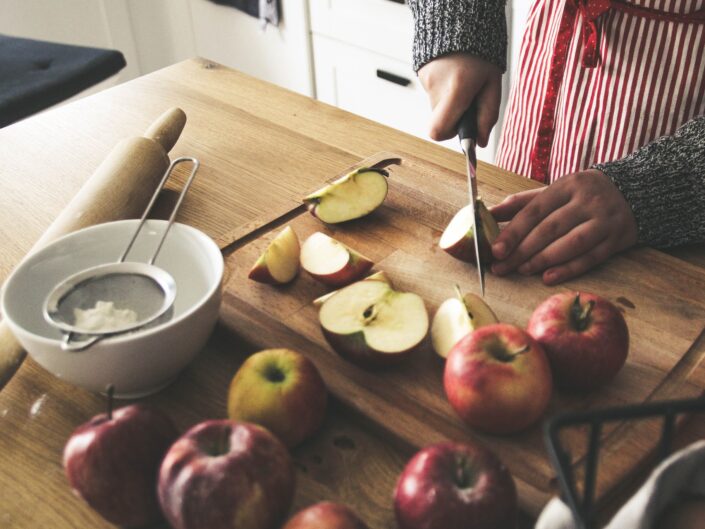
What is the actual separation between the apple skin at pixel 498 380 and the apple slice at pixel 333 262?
0.21 m

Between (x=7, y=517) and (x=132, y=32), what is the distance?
2658 millimetres

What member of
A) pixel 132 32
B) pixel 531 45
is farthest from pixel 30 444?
pixel 132 32

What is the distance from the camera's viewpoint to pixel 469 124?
3.14 feet

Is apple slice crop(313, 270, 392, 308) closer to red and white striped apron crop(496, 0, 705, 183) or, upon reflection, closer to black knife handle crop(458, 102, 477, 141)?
black knife handle crop(458, 102, 477, 141)

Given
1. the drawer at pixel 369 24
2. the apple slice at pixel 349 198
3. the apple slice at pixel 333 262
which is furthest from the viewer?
the drawer at pixel 369 24

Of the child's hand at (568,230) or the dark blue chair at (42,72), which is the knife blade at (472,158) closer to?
the child's hand at (568,230)

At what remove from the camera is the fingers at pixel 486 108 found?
38.3 inches

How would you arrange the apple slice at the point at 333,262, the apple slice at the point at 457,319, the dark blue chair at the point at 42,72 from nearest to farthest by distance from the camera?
1. the apple slice at the point at 457,319
2. the apple slice at the point at 333,262
3. the dark blue chair at the point at 42,72

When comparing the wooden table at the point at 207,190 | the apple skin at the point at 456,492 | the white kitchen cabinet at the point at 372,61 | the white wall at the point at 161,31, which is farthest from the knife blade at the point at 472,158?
the white wall at the point at 161,31

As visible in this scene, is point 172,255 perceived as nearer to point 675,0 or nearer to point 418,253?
point 418,253

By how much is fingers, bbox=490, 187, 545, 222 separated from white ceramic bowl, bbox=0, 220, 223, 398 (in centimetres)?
37

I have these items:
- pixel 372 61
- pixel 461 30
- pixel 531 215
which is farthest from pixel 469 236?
pixel 372 61

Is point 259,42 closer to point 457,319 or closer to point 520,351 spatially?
point 457,319

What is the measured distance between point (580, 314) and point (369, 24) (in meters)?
1.60
